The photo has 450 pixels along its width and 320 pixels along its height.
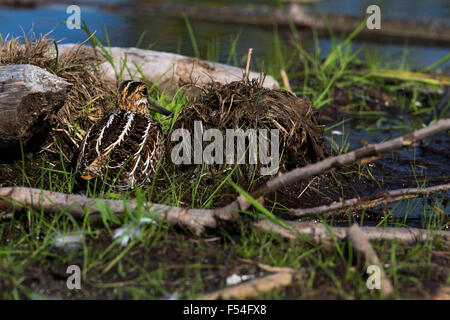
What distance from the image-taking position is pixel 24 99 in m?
4.38

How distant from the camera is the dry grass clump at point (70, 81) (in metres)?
5.22

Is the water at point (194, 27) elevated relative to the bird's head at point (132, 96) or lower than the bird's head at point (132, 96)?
elevated

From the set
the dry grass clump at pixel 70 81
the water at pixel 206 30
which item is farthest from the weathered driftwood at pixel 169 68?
the water at pixel 206 30

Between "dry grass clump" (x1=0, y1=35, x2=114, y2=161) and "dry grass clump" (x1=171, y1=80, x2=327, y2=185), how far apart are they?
809 mm

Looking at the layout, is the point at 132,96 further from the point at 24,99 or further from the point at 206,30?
the point at 206,30

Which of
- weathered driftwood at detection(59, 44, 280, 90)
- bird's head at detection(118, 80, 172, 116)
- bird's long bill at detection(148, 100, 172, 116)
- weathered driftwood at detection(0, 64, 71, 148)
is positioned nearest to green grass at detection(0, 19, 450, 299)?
weathered driftwood at detection(0, 64, 71, 148)

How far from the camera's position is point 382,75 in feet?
26.3

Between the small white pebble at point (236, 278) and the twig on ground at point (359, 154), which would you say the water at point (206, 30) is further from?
the small white pebble at point (236, 278)

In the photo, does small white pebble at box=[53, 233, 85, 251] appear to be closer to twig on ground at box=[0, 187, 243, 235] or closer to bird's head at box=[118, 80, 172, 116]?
twig on ground at box=[0, 187, 243, 235]

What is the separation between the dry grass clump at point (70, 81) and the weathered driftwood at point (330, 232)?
2.28 meters
